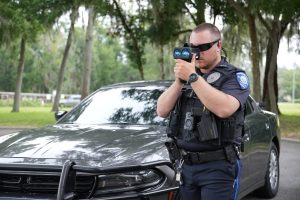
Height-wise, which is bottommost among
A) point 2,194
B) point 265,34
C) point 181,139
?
point 2,194

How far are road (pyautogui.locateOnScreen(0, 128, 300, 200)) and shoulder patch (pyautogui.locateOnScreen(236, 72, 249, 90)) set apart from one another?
384 cm

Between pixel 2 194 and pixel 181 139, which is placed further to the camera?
pixel 2 194

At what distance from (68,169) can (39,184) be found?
0.68 meters

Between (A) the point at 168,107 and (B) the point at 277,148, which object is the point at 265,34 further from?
(A) the point at 168,107

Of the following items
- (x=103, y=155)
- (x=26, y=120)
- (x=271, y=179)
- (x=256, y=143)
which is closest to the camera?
(x=103, y=155)

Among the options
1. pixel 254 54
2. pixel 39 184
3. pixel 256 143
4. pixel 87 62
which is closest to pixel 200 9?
pixel 254 54

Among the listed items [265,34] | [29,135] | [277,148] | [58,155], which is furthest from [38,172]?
[265,34]

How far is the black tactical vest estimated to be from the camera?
10.2 feet

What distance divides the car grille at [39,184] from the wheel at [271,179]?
3343 mm

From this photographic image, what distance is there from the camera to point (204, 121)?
10.2 ft

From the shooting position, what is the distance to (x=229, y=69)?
3312 mm

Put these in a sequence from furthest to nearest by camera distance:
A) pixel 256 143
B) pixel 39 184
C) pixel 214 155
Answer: pixel 256 143
pixel 39 184
pixel 214 155

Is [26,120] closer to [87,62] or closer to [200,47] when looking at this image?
[87,62]

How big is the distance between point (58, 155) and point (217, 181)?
1.39m
